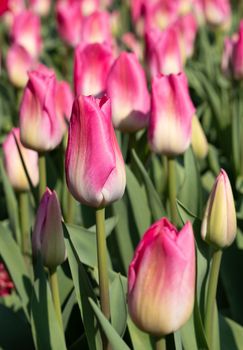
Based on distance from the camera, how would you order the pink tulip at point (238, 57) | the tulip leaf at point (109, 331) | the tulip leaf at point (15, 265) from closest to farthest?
the tulip leaf at point (109, 331), the tulip leaf at point (15, 265), the pink tulip at point (238, 57)

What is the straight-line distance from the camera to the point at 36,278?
3.34 ft

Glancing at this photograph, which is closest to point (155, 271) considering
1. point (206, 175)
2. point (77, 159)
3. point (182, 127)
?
point (77, 159)

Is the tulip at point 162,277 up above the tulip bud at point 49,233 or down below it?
above

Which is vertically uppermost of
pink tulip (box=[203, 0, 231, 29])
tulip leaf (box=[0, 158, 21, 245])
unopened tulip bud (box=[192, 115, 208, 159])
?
unopened tulip bud (box=[192, 115, 208, 159])

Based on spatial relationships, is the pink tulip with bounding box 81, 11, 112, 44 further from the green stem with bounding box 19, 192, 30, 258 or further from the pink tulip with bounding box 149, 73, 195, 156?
the pink tulip with bounding box 149, 73, 195, 156

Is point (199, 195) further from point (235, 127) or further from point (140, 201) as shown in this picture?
point (235, 127)

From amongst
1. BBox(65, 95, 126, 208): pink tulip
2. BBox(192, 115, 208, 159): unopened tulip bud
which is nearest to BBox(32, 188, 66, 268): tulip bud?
BBox(65, 95, 126, 208): pink tulip

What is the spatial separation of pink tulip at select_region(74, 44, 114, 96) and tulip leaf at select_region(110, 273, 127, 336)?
1.52ft

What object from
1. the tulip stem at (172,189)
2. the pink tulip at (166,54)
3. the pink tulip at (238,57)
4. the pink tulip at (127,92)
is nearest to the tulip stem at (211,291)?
the tulip stem at (172,189)

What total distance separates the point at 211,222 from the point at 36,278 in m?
0.25

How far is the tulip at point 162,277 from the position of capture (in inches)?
28.7

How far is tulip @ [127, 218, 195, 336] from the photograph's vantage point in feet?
2.39

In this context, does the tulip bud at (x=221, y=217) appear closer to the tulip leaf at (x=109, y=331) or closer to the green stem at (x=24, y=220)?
the tulip leaf at (x=109, y=331)

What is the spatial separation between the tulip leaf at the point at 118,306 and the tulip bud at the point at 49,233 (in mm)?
82
